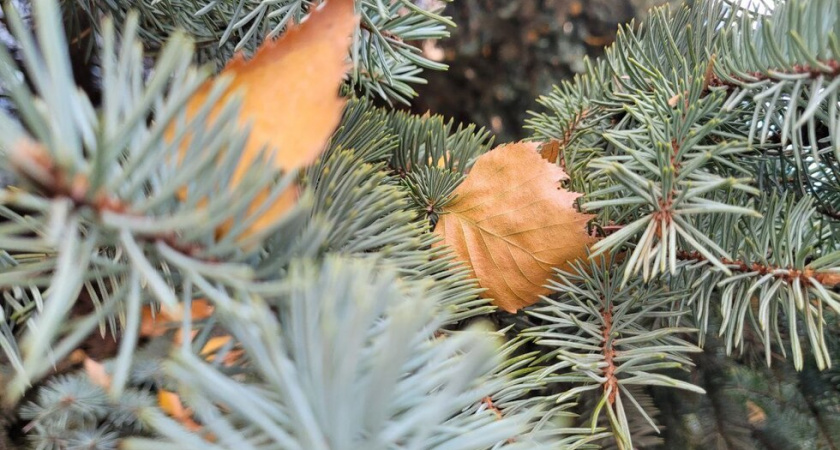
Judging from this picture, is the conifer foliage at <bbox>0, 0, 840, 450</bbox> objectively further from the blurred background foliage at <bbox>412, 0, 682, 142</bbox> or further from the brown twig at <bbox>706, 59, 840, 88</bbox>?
the blurred background foliage at <bbox>412, 0, 682, 142</bbox>

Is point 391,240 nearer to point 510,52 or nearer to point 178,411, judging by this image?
point 178,411

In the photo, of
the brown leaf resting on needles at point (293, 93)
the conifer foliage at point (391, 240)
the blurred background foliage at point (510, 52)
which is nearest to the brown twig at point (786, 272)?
the conifer foliage at point (391, 240)

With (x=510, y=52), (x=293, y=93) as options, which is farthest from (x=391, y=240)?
(x=510, y=52)

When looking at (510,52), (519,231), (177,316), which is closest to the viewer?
(177,316)

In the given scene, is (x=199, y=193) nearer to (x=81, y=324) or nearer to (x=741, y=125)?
(x=81, y=324)

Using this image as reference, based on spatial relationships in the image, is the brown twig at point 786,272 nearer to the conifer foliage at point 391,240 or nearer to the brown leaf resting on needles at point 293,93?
the conifer foliage at point 391,240

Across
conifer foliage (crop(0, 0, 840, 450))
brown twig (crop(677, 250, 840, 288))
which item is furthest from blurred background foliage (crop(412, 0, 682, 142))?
brown twig (crop(677, 250, 840, 288))

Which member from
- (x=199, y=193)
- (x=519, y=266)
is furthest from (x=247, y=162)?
(x=519, y=266)
